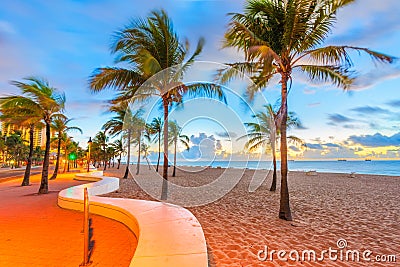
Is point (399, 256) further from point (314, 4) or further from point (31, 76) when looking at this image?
point (31, 76)

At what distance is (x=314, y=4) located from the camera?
716 cm

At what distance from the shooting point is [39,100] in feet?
32.3

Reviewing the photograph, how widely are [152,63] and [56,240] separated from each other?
19.1ft

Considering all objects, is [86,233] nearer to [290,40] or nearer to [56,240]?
[56,240]

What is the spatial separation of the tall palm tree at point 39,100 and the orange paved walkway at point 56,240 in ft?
16.5

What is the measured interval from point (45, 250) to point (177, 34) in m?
8.26

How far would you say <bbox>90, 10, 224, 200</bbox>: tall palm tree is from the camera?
28.1 ft

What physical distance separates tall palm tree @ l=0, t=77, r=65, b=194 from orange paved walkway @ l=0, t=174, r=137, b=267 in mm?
5030

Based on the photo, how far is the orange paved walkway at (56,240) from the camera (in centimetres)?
339

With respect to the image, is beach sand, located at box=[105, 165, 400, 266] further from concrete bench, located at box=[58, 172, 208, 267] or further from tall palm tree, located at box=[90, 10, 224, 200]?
tall palm tree, located at box=[90, 10, 224, 200]

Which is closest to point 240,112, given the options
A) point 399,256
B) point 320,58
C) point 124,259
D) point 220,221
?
point 320,58

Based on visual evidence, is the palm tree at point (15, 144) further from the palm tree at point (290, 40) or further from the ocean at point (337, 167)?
the palm tree at point (290, 40)

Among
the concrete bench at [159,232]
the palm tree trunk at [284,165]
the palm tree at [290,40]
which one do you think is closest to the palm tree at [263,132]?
the palm tree trunk at [284,165]

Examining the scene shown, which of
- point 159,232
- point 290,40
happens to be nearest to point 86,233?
point 159,232
